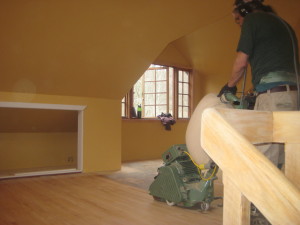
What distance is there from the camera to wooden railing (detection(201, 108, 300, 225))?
53 centimetres

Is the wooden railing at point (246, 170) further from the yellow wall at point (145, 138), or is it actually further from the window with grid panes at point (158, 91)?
the window with grid panes at point (158, 91)

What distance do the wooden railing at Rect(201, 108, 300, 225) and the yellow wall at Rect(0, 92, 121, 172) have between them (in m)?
3.78

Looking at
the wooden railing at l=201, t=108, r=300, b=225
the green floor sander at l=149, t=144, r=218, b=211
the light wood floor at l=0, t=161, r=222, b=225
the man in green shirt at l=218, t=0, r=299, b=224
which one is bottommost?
the light wood floor at l=0, t=161, r=222, b=225

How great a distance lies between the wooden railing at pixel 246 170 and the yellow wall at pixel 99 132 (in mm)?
3779

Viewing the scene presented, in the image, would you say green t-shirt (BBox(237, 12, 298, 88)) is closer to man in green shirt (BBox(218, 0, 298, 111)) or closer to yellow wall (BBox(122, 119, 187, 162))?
man in green shirt (BBox(218, 0, 298, 111))

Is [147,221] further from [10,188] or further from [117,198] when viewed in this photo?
[10,188]

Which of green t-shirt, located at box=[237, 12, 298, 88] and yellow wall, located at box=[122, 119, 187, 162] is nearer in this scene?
green t-shirt, located at box=[237, 12, 298, 88]

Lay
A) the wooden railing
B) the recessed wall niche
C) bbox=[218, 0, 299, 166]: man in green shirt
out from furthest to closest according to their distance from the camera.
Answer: the recessed wall niche
bbox=[218, 0, 299, 166]: man in green shirt
the wooden railing

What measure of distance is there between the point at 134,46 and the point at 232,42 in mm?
2911

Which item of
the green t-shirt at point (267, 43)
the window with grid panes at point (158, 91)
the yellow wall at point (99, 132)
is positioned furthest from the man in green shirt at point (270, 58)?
the window with grid panes at point (158, 91)

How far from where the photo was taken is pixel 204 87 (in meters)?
7.33

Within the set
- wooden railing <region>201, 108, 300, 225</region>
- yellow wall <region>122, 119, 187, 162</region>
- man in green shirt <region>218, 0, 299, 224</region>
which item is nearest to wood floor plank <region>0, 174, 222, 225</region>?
man in green shirt <region>218, 0, 299, 224</region>

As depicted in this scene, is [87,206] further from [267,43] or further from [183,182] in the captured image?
[267,43]

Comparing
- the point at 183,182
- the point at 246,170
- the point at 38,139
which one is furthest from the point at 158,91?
the point at 246,170
